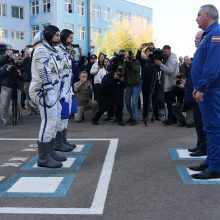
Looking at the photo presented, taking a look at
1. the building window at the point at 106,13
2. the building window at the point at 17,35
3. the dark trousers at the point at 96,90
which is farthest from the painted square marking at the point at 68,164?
the building window at the point at 106,13

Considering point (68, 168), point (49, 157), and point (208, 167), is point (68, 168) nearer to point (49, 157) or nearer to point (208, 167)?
point (49, 157)

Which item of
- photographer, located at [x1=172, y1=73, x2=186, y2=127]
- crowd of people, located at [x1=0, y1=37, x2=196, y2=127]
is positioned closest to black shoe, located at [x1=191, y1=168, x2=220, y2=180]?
crowd of people, located at [x1=0, y1=37, x2=196, y2=127]

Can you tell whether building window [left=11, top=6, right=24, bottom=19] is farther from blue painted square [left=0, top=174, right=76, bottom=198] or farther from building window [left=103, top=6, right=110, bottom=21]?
blue painted square [left=0, top=174, right=76, bottom=198]

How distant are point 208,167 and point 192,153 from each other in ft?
4.97

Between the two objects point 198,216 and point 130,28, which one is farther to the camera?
point 130,28

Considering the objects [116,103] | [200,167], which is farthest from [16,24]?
[200,167]

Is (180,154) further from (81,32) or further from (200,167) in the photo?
(81,32)

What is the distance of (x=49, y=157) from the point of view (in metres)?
6.52

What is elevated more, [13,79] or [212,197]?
[13,79]

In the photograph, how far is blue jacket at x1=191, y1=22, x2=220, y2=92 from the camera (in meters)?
5.28

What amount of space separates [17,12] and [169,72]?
49.9m

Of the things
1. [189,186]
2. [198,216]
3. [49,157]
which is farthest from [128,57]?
[198,216]

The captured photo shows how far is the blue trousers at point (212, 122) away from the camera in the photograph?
550cm

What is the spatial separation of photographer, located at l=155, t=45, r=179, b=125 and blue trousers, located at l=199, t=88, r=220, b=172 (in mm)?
4983
